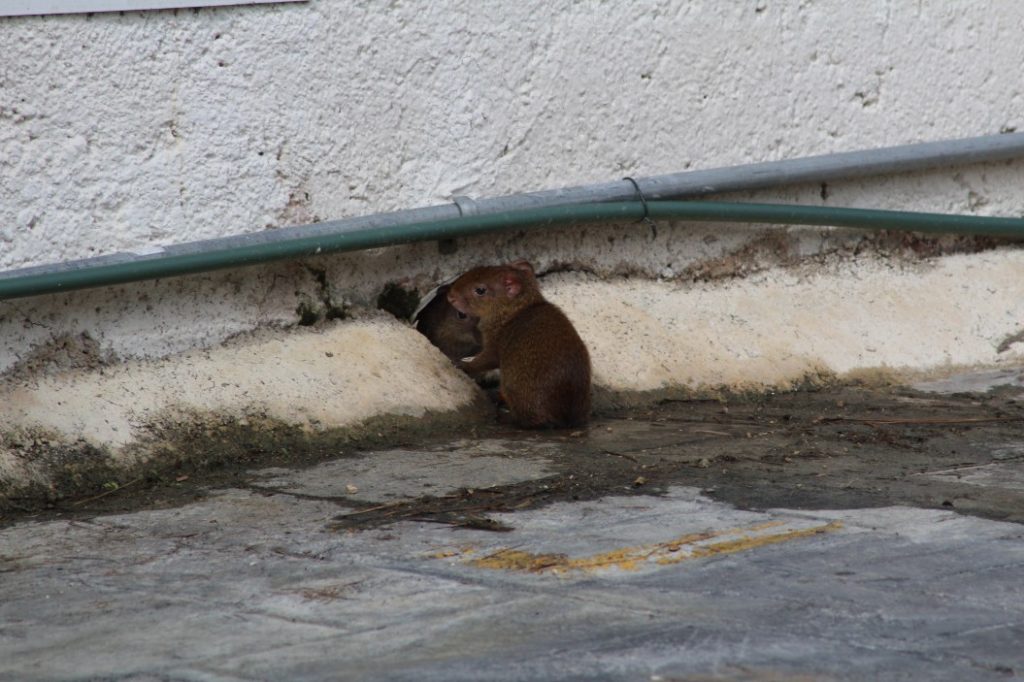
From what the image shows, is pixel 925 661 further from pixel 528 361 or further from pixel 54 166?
pixel 54 166

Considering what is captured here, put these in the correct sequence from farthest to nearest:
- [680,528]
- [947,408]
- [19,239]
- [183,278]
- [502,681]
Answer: [947,408], [183,278], [19,239], [680,528], [502,681]

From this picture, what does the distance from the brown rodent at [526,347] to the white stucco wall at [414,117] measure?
22 cm

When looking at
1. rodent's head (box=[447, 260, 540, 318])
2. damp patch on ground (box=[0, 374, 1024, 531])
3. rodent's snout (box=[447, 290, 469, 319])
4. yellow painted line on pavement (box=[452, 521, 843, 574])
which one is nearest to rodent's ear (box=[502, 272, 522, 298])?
rodent's head (box=[447, 260, 540, 318])

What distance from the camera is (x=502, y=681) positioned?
2.79m

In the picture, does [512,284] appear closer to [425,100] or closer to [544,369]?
[544,369]

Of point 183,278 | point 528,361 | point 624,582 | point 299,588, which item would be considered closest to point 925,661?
point 624,582

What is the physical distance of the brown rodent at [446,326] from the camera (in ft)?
19.3

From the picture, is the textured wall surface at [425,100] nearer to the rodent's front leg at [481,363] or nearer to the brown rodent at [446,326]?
the brown rodent at [446,326]

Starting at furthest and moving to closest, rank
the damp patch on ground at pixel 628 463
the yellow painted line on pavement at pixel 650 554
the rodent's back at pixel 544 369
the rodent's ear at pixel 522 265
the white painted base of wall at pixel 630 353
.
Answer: the rodent's ear at pixel 522 265, the rodent's back at pixel 544 369, the white painted base of wall at pixel 630 353, the damp patch on ground at pixel 628 463, the yellow painted line on pavement at pixel 650 554

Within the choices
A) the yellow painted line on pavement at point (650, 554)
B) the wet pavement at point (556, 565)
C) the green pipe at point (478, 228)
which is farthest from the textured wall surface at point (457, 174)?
the yellow painted line on pavement at point (650, 554)

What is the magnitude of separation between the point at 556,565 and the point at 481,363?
87.1 inches

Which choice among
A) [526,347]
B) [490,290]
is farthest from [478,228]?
[526,347]

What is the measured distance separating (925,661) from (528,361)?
9.11 ft

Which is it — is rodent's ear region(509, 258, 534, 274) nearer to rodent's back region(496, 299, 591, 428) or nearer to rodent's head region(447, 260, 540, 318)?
rodent's head region(447, 260, 540, 318)
